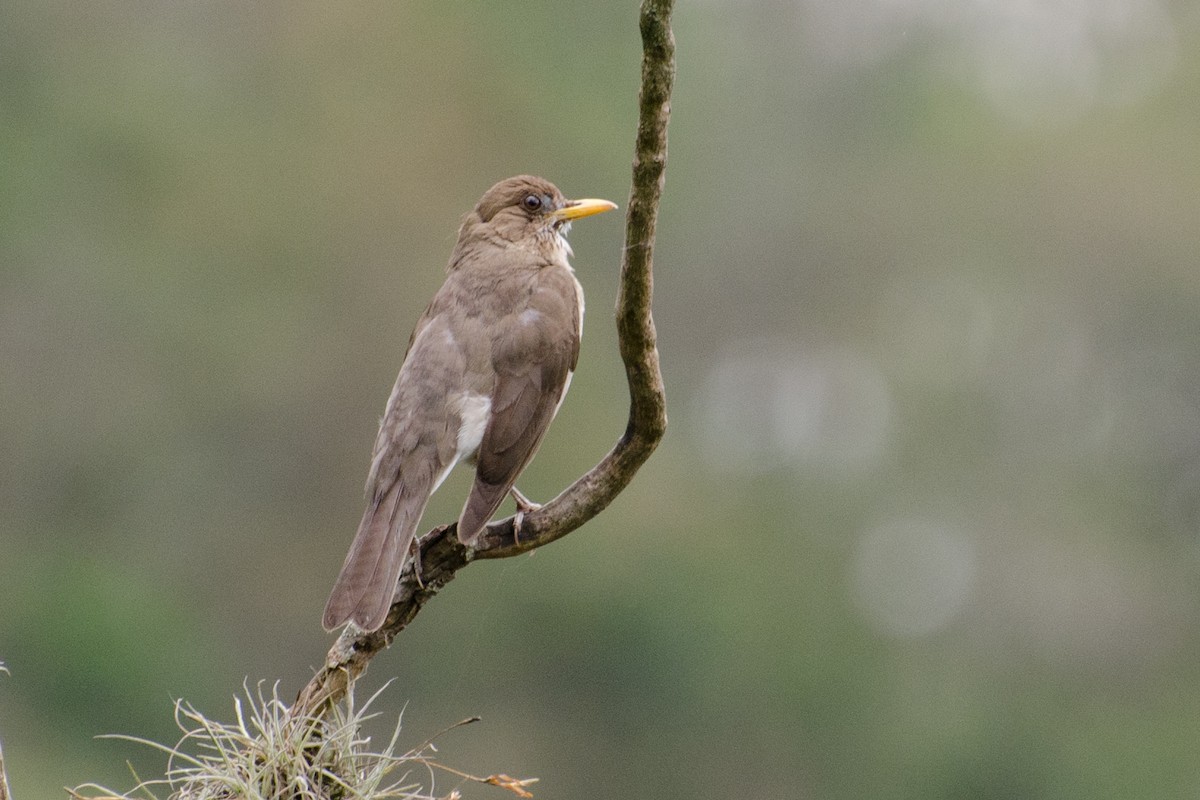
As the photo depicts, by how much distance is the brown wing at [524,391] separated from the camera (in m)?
5.25

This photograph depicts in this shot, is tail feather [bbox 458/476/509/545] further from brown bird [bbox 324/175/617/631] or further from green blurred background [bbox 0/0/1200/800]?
green blurred background [bbox 0/0/1200/800]

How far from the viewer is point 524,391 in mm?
5422

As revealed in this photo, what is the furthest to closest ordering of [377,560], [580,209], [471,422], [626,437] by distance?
[580,209], [471,422], [377,560], [626,437]

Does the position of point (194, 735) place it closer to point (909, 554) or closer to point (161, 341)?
point (161, 341)

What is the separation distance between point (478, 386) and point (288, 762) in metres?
1.76

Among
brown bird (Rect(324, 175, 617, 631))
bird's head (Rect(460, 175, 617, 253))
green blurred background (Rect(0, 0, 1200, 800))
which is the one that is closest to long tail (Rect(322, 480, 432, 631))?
brown bird (Rect(324, 175, 617, 631))

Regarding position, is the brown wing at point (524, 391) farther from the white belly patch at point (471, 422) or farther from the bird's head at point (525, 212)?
the bird's head at point (525, 212)

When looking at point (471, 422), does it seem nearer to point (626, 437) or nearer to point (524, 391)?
point (524, 391)

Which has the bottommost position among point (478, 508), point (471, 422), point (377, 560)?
point (377, 560)

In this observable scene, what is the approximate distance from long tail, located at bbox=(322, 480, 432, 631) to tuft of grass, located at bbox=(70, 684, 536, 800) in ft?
1.04

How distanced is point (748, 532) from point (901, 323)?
3146 millimetres

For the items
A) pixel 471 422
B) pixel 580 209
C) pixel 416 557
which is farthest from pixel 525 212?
pixel 416 557

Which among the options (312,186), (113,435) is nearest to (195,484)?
(113,435)

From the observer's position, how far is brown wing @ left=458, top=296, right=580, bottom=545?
5254 mm
